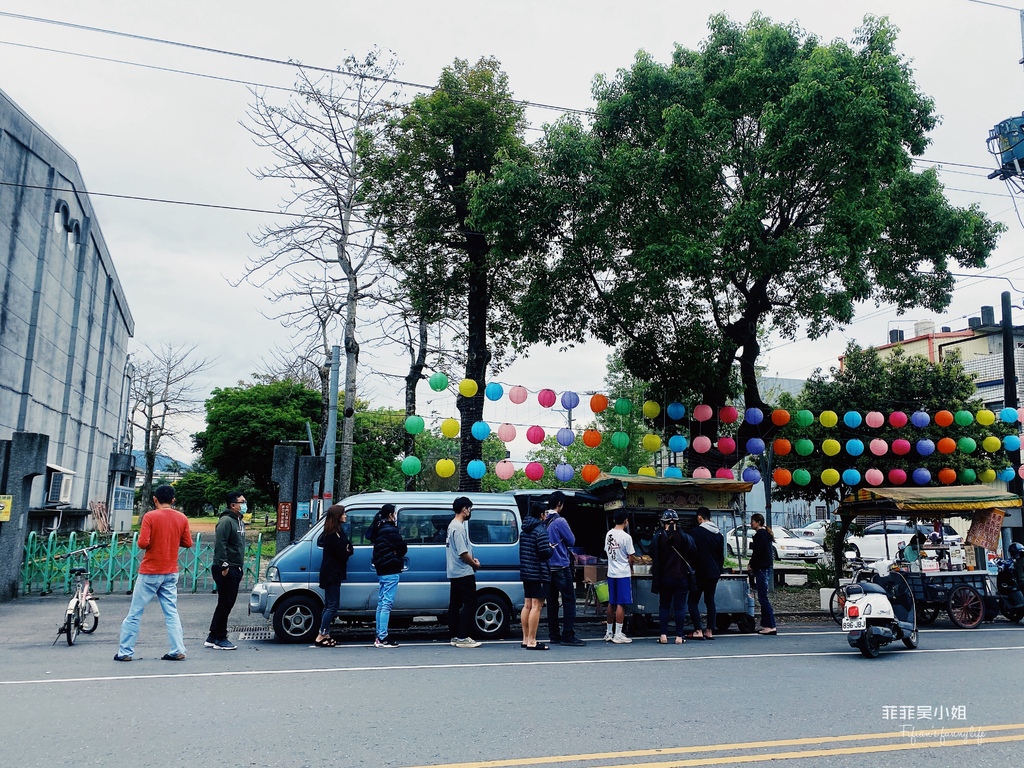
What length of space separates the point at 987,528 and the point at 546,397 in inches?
347

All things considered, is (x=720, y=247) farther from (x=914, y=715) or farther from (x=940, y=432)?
(x=940, y=432)

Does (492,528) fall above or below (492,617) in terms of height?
above

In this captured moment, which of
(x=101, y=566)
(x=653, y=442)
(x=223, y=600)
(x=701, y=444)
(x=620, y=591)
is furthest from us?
(x=653, y=442)

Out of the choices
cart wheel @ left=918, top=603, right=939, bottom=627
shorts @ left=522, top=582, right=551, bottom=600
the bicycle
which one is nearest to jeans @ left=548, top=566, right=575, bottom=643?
shorts @ left=522, top=582, right=551, bottom=600

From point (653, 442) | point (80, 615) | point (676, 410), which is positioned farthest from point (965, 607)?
point (80, 615)

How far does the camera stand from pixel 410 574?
11391 mm

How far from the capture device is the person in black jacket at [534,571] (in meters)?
10.4

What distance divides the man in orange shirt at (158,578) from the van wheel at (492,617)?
13.6 ft

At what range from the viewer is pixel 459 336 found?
20.9 meters

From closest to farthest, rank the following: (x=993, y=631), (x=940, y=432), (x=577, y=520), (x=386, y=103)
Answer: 1. (x=993, y=631)
2. (x=577, y=520)
3. (x=386, y=103)
4. (x=940, y=432)

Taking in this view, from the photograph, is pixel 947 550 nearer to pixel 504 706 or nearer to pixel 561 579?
pixel 561 579

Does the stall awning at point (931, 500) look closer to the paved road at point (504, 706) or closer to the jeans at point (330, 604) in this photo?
the paved road at point (504, 706)

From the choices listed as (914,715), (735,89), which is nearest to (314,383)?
(735,89)

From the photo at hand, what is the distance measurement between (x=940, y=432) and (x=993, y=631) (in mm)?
17800
